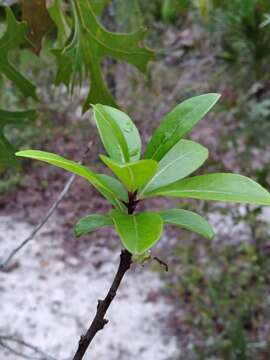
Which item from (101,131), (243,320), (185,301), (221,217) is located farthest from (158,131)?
(221,217)

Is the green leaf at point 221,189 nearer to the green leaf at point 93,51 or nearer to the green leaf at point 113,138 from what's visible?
the green leaf at point 113,138

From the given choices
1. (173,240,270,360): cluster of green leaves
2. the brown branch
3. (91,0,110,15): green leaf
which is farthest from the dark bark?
(173,240,270,360): cluster of green leaves

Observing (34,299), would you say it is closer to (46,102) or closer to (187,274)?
(187,274)

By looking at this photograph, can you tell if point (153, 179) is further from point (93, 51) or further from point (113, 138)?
point (93, 51)

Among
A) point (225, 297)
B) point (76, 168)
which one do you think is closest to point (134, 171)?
point (76, 168)

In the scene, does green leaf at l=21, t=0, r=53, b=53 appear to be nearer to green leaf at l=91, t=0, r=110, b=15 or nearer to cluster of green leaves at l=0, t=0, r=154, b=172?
cluster of green leaves at l=0, t=0, r=154, b=172
